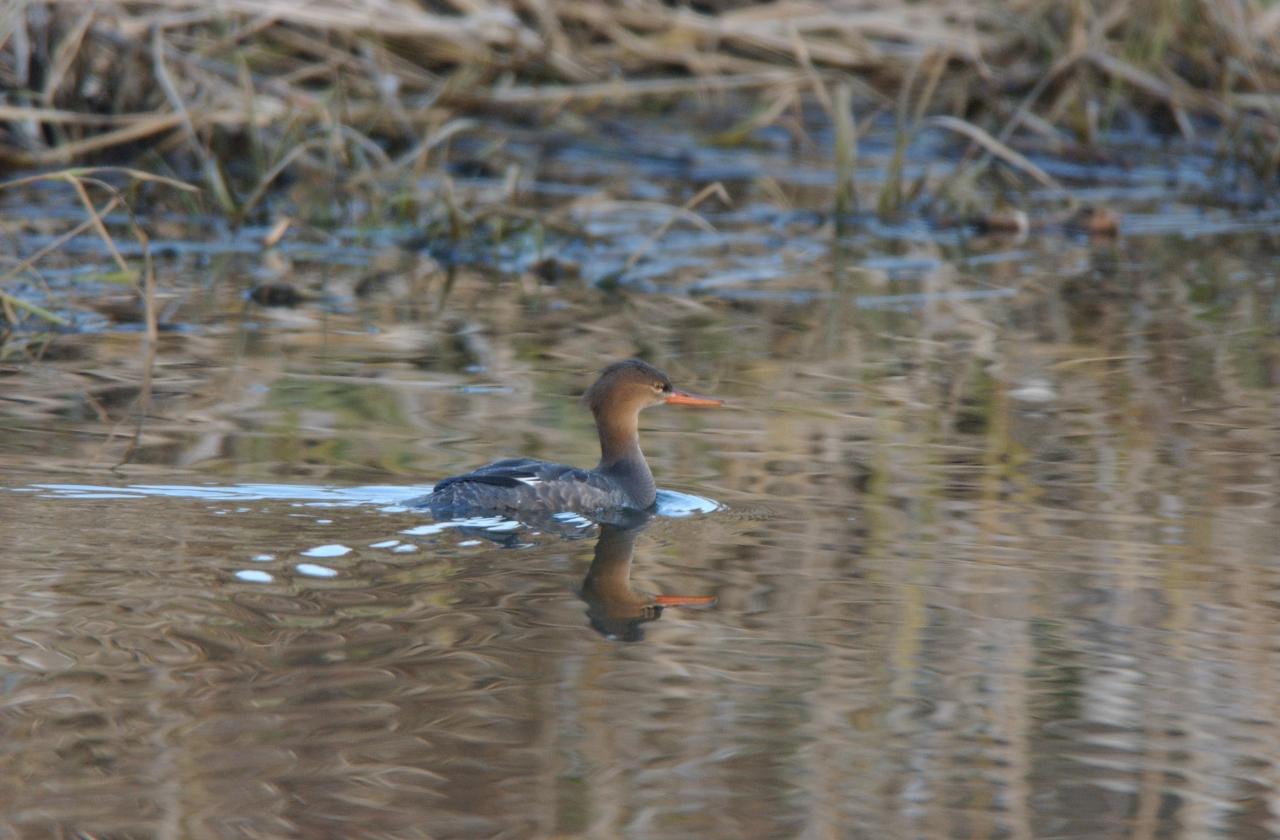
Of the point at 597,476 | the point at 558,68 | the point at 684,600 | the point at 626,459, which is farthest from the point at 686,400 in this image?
the point at 558,68

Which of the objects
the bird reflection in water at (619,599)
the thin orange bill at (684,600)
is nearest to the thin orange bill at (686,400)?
the bird reflection in water at (619,599)

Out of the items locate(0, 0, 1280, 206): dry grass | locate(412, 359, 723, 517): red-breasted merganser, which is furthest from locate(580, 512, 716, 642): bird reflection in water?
locate(0, 0, 1280, 206): dry grass

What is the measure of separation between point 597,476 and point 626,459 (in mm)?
194

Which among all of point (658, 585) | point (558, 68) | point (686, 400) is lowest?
point (658, 585)

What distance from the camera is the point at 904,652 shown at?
4.42 m

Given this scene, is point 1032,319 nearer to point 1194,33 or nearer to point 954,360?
point 954,360

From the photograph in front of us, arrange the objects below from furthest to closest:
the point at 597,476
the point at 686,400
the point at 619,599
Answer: the point at 686,400 → the point at 597,476 → the point at 619,599

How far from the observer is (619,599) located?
15.9 ft

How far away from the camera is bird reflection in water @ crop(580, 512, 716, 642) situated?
15.1 feet

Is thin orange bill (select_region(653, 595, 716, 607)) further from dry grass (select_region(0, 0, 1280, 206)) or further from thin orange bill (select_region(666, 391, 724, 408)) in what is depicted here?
dry grass (select_region(0, 0, 1280, 206))

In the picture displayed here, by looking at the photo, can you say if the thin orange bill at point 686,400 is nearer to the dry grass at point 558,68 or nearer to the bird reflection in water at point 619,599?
the bird reflection in water at point 619,599

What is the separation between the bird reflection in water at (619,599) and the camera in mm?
4594

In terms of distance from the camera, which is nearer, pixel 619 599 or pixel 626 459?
pixel 619 599

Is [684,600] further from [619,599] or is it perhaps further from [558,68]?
[558,68]
